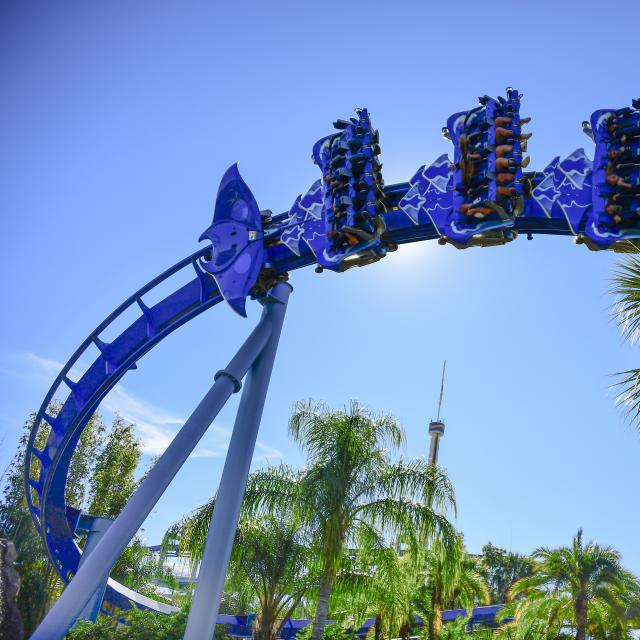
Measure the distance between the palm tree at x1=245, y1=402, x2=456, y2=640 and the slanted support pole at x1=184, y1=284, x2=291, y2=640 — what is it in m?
2.14

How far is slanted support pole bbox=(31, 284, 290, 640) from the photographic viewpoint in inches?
360

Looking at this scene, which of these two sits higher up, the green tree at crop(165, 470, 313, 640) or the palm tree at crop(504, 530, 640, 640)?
the palm tree at crop(504, 530, 640, 640)

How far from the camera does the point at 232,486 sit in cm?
1024

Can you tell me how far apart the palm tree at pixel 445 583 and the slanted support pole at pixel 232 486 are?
394cm

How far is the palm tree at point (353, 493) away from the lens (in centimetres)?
1202

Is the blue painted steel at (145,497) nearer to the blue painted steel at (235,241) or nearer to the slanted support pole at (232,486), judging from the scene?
the slanted support pole at (232,486)

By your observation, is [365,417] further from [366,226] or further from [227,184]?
[227,184]

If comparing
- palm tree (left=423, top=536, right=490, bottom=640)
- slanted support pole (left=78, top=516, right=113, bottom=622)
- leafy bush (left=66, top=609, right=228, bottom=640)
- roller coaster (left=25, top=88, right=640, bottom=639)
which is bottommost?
leafy bush (left=66, top=609, right=228, bottom=640)

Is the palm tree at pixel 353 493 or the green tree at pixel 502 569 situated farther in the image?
the green tree at pixel 502 569

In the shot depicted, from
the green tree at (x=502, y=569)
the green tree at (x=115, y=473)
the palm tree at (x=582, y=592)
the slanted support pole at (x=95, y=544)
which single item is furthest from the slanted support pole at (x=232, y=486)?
the green tree at (x=502, y=569)

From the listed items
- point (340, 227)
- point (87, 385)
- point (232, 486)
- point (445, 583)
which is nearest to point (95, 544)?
point (87, 385)

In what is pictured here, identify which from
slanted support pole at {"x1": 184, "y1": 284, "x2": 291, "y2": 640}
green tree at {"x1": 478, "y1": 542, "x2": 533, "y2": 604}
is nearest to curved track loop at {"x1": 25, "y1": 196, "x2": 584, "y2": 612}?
slanted support pole at {"x1": 184, "y1": 284, "x2": 291, "y2": 640}

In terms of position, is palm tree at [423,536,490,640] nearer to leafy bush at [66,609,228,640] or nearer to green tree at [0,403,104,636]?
leafy bush at [66,609,228,640]

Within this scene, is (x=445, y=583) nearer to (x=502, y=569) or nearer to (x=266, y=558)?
(x=266, y=558)
